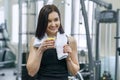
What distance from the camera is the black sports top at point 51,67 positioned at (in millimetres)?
1457

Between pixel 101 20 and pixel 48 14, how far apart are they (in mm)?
2450

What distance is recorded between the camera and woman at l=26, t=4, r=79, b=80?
144 cm

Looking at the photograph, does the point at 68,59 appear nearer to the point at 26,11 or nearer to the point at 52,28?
the point at 52,28

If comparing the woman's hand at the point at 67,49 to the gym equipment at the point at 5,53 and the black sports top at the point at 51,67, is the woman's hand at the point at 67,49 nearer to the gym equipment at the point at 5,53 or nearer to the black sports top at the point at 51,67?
the black sports top at the point at 51,67

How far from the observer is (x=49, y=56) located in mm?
Answer: 1465

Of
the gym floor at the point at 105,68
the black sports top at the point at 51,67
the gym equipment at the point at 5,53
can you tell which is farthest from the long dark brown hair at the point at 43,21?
the gym equipment at the point at 5,53

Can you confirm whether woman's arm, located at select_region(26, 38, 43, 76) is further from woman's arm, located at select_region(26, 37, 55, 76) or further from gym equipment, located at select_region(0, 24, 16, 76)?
gym equipment, located at select_region(0, 24, 16, 76)

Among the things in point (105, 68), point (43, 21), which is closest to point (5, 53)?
point (105, 68)

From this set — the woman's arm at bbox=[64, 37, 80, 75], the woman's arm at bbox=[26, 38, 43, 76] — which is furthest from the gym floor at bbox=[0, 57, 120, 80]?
the woman's arm at bbox=[26, 38, 43, 76]

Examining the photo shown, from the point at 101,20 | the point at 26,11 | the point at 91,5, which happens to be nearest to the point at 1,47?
the point at 26,11

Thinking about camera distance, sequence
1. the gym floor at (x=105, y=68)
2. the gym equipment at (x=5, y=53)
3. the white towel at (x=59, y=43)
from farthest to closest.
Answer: the gym equipment at (x=5, y=53) → the gym floor at (x=105, y=68) → the white towel at (x=59, y=43)

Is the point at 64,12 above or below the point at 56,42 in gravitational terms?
above

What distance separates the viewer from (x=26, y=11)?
535 cm

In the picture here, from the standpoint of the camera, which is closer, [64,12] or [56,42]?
[56,42]
